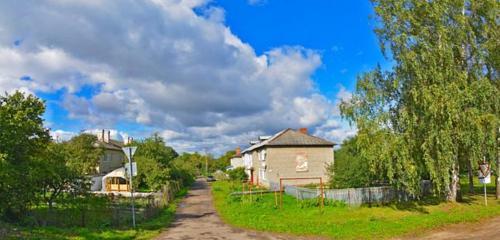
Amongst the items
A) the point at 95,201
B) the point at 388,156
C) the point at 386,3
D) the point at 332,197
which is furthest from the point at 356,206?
the point at 95,201

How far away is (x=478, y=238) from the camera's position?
1386 cm

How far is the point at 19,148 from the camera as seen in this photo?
1755cm

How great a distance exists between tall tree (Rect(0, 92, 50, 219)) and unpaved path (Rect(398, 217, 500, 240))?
15.5m

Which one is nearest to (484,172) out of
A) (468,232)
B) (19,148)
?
(468,232)

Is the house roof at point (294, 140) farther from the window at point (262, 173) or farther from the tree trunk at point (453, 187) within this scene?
the tree trunk at point (453, 187)

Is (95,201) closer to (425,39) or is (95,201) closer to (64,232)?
(64,232)

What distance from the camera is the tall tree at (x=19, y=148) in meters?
15.8

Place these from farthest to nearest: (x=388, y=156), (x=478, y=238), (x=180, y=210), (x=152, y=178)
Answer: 1. (x=152, y=178)
2. (x=180, y=210)
3. (x=388, y=156)
4. (x=478, y=238)

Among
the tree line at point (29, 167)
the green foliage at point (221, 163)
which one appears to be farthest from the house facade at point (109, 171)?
the green foliage at point (221, 163)

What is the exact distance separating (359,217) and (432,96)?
7.27 metres

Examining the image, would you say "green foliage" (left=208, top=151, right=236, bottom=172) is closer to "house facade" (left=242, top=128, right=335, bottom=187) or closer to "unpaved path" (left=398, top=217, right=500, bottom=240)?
"house facade" (left=242, top=128, right=335, bottom=187)

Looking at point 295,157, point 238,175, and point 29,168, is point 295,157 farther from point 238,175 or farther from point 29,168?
point 29,168

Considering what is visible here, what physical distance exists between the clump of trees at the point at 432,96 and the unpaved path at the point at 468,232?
408cm

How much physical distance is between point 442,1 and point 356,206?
12.8 m
